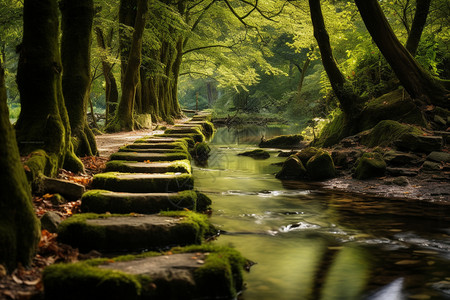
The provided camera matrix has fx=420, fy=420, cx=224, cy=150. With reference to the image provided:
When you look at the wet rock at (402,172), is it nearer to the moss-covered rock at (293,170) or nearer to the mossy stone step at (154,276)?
the moss-covered rock at (293,170)

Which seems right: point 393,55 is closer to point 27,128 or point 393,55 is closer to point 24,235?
point 27,128

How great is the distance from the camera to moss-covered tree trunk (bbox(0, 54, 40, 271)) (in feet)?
11.3

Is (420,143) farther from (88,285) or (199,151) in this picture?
(88,285)

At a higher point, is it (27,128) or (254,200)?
(27,128)

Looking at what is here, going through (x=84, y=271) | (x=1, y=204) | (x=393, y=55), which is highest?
(x=393, y=55)

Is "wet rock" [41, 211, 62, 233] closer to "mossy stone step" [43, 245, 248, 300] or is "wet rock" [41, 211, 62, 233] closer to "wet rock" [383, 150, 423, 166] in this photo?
"mossy stone step" [43, 245, 248, 300]

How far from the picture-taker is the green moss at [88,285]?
10.5ft

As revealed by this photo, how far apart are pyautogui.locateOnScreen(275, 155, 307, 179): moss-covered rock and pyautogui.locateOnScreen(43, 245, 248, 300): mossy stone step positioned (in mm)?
8079

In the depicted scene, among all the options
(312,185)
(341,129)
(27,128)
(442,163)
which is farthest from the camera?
(341,129)

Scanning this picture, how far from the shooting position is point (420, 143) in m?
10.9

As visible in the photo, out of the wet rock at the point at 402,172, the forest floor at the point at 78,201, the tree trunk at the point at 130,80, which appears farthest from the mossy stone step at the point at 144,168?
the tree trunk at the point at 130,80

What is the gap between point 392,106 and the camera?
13.2 m

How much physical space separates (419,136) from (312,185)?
122 inches

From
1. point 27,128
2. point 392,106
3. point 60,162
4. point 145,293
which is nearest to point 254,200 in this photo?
point 60,162
